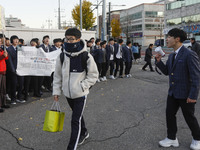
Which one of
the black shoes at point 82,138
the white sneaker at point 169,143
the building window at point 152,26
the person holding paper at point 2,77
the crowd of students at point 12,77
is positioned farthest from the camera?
the building window at point 152,26

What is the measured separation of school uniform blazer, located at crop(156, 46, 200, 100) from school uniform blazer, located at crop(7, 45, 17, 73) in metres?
4.79

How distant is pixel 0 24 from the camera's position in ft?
18.8

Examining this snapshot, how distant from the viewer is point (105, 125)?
4922 millimetres

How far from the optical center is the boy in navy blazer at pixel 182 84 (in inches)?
137

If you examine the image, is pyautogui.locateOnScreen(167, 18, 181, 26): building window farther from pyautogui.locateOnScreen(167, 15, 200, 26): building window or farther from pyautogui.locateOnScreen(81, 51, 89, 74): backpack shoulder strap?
pyautogui.locateOnScreen(81, 51, 89, 74): backpack shoulder strap

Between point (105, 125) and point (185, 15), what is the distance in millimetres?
53097

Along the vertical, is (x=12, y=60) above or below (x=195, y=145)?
above

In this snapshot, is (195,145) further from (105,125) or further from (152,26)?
(152,26)

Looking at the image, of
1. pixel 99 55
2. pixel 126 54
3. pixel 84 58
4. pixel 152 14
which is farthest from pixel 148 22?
pixel 84 58

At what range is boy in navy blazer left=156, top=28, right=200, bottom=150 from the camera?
348cm

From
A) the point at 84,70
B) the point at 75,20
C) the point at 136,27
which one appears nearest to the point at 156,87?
the point at 84,70

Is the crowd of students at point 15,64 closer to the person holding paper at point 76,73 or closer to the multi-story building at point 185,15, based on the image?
the person holding paper at point 76,73

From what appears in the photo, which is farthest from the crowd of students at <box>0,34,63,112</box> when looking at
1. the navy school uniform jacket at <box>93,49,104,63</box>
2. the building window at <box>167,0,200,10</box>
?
the building window at <box>167,0,200,10</box>

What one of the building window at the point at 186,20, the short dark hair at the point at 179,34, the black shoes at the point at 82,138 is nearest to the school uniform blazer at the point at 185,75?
the short dark hair at the point at 179,34
